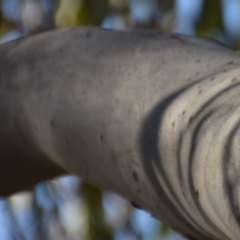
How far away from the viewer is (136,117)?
1.20ft

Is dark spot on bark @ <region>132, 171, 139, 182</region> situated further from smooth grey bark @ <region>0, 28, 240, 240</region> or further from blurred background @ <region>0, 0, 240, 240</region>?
blurred background @ <region>0, 0, 240, 240</region>

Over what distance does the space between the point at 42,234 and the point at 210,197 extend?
3.18 feet

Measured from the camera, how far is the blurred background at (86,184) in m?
1.11

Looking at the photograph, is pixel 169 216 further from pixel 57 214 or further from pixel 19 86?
pixel 57 214

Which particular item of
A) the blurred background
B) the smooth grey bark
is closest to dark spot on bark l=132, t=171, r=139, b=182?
the smooth grey bark

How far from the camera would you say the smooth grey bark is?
29cm

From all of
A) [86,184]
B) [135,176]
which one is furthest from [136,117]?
[86,184]

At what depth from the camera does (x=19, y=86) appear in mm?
481

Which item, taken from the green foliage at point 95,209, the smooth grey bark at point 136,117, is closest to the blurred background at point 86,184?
the green foliage at point 95,209

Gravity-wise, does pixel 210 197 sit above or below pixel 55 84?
below

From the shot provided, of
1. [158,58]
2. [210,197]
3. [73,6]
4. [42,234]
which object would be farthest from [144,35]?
[42,234]

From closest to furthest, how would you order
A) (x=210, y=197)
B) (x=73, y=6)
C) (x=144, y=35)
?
(x=210, y=197) < (x=144, y=35) < (x=73, y=6)

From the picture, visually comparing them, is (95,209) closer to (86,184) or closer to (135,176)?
(86,184)

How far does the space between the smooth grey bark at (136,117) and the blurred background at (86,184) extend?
1.91 feet
